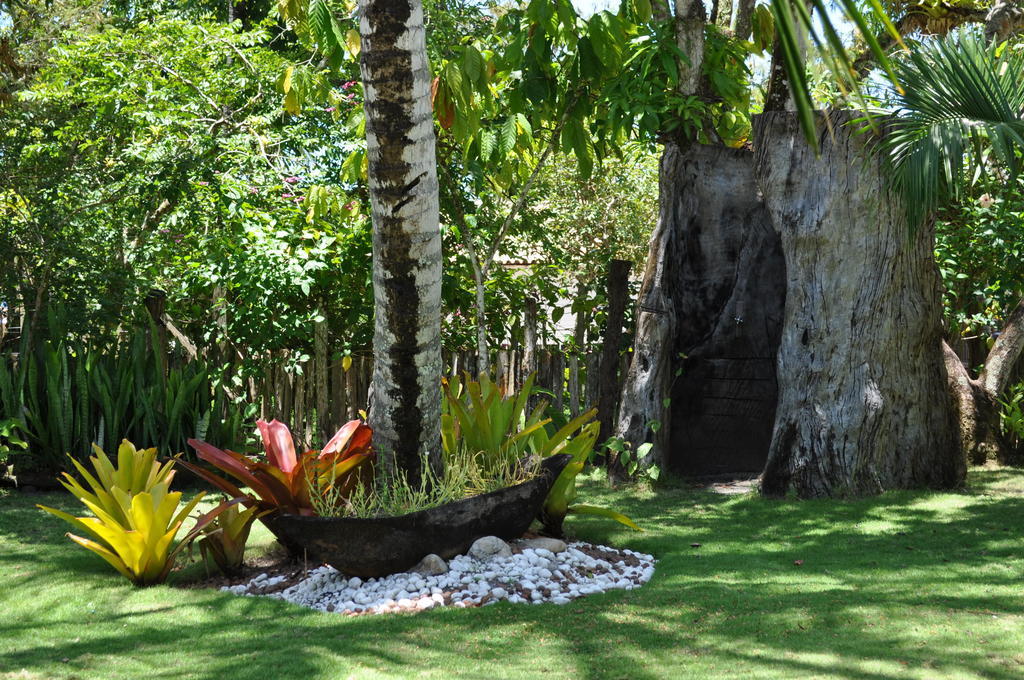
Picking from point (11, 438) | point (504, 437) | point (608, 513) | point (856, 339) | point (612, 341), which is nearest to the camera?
point (608, 513)

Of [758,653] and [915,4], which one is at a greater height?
[915,4]

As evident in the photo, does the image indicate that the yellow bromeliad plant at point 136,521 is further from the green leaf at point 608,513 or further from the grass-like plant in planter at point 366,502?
the green leaf at point 608,513

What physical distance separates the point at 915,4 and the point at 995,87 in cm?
518

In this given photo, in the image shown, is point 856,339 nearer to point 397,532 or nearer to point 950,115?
point 950,115

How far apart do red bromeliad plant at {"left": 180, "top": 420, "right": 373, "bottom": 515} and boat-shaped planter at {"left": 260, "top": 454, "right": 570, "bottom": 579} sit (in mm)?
131

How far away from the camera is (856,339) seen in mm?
6668

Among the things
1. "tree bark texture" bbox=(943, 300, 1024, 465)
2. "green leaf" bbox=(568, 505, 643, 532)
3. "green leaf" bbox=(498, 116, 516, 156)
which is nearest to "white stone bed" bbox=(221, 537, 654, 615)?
"green leaf" bbox=(568, 505, 643, 532)

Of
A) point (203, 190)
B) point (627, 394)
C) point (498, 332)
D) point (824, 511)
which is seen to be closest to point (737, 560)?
point (824, 511)

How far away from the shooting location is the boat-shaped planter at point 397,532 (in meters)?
4.50

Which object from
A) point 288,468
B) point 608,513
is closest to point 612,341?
point 608,513

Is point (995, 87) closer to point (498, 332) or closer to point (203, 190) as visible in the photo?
point (498, 332)

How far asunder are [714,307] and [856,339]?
5.37 feet

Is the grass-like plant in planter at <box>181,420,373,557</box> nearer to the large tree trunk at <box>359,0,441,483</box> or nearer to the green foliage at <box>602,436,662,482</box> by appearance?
the large tree trunk at <box>359,0,441,483</box>

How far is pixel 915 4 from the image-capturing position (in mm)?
10336
